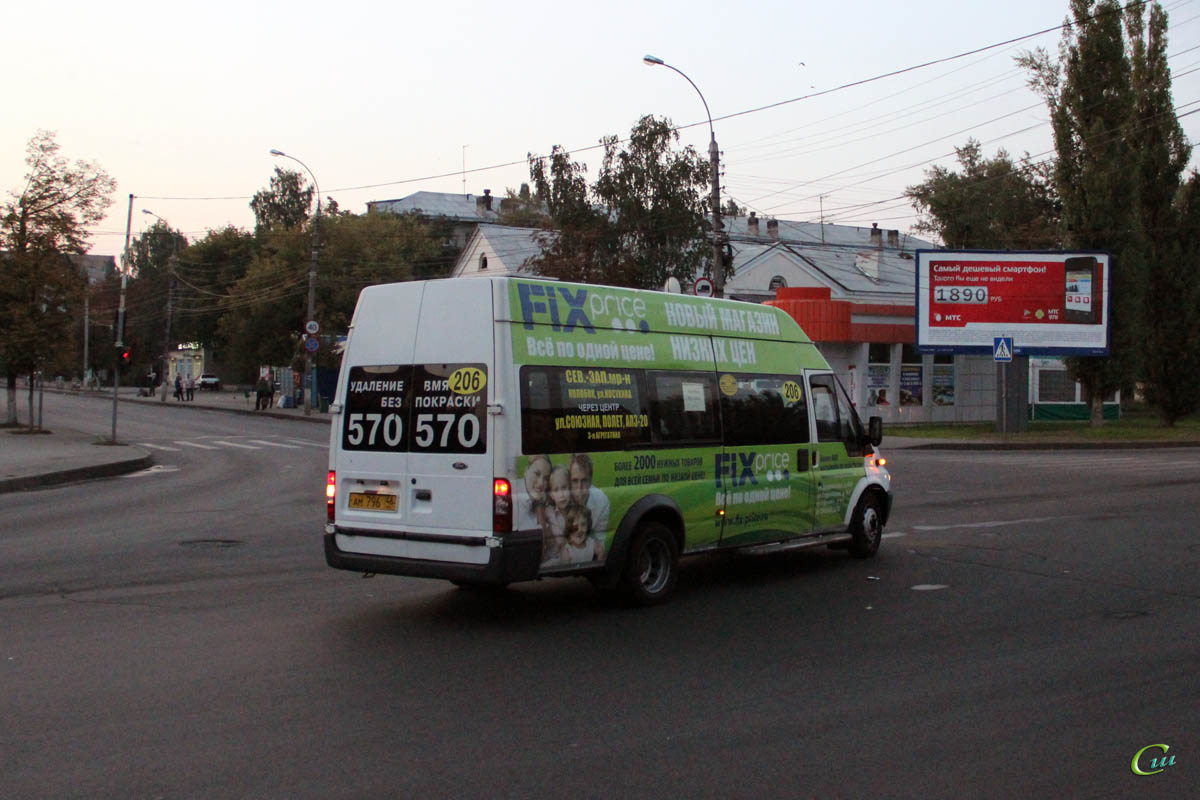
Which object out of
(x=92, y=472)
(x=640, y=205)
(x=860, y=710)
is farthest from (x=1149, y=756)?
(x=640, y=205)

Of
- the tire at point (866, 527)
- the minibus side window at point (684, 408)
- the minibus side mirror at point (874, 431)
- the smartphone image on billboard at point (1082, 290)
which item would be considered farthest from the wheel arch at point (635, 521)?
the smartphone image on billboard at point (1082, 290)

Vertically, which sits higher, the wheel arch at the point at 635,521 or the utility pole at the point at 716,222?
the utility pole at the point at 716,222

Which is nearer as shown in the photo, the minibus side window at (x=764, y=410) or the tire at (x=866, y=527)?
the minibus side window at (x=764, y=410)

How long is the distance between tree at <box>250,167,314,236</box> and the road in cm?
8162

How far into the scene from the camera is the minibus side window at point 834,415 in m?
10.7

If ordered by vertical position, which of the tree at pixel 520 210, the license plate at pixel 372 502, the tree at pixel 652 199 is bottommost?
the license plate at pixel 372 502

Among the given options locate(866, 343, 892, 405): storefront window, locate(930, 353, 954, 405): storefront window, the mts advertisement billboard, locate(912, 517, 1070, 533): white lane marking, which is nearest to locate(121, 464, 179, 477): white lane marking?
locate(912, 517, 1070, 533): white lane marking

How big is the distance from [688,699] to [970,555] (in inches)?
245

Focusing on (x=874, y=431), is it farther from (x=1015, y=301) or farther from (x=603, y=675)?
(x=1015, y=301)

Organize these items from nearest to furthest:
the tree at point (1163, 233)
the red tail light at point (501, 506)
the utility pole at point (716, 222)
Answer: the red tail light at point (501, 506) → the utility pole at point (716, 222) → the tree at point (1163, 233)

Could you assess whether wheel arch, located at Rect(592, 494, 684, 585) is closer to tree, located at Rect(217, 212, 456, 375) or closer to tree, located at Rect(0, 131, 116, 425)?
tree, located at Rect(0, 131, 116, 425)

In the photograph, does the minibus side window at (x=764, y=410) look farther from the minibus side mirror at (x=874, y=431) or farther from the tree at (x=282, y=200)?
the tree at (x=282, y=200)

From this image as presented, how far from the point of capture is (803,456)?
10320 millimetres

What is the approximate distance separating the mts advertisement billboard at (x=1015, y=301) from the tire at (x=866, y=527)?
24.4 meters
